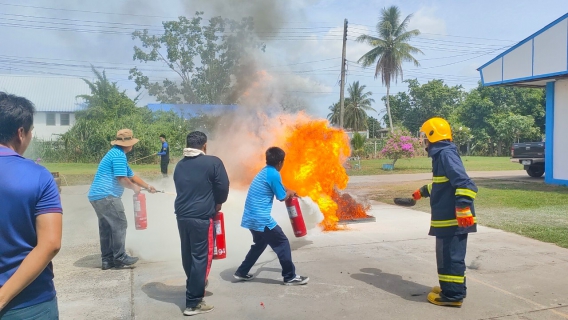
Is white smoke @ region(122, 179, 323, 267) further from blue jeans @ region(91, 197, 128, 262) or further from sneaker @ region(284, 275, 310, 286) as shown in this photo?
sneaker @ region(284, 275, 310, 286)

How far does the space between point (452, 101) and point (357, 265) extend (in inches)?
2078

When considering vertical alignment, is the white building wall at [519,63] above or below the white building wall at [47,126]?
above

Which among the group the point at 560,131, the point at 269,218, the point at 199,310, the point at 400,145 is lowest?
the point at 199,310

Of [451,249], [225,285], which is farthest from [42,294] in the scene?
[451,249]

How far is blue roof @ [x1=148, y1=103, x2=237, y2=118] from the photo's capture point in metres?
16.2

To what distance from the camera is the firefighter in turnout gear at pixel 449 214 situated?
4.42 metres

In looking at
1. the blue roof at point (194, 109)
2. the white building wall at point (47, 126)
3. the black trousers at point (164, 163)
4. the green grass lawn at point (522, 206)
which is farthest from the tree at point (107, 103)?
the green grass lawn at point (522, 206)

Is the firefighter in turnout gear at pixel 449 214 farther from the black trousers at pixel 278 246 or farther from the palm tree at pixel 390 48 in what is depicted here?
the palm tree at pixel 390 48

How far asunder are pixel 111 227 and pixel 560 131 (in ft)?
47.4

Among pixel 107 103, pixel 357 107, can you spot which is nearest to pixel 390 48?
pixel 357 107

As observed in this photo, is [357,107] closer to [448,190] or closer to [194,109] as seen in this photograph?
[194,109]

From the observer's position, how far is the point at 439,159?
4.70m

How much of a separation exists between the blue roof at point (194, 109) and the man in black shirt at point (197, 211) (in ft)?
36.5

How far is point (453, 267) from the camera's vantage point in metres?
4.52
